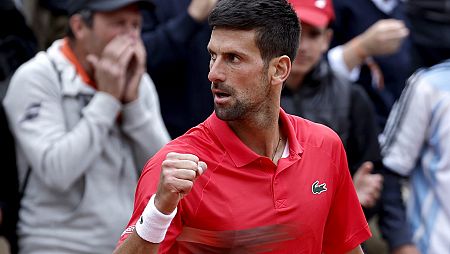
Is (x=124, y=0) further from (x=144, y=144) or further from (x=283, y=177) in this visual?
(x=283, y=177)

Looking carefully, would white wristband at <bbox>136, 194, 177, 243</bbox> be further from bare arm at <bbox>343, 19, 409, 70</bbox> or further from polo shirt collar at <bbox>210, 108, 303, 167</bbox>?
bare arm at <bbox>343, 19, 409, 70</bbox>

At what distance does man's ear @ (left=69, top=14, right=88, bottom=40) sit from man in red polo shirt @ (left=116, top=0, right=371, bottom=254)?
1855mm

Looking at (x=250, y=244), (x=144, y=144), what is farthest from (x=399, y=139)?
(x=250, y=244)

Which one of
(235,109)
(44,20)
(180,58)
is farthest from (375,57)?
(235,109)

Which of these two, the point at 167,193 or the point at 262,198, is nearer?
the point at 167,193

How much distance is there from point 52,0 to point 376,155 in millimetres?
2370

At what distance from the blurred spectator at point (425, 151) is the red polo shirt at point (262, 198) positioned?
164cm

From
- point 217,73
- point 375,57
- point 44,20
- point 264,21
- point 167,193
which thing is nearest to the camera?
point 167,193

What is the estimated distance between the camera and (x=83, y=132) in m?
5.23

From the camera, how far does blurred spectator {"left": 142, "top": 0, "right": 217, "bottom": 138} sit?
20.1ft

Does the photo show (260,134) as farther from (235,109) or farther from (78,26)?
(78,26)

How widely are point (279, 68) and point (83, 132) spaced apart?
5.30ft

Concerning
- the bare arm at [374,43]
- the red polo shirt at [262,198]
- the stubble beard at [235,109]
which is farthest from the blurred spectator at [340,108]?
the stubble beard at [235,109]

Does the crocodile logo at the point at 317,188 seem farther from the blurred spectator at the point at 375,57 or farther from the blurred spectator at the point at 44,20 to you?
the blurred spectator at the point at 44,20
